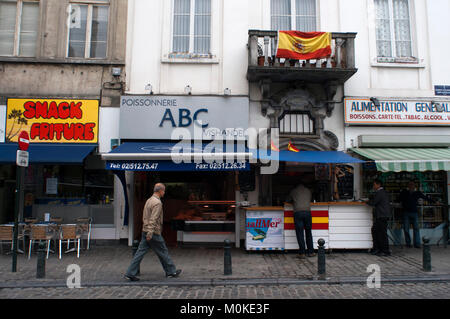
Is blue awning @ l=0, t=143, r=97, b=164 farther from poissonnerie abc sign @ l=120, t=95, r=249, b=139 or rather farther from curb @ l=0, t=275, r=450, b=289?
curb @ l=0, t=275, r=450, b=289

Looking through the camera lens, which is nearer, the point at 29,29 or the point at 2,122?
the point at 2,122

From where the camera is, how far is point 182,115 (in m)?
10.0

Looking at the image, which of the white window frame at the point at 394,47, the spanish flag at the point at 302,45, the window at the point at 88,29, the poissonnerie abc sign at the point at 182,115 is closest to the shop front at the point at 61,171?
the poissonnerie abc sign at the point at 182,115

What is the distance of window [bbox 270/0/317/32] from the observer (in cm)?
1084

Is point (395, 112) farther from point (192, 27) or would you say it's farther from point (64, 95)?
point (64, 95)

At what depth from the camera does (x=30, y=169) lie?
1029 cm

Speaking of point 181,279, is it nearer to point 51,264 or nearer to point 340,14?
point 51,264

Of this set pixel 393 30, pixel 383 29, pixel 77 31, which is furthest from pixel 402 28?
pixel 77 31

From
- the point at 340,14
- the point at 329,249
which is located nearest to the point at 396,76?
the point at 340,14

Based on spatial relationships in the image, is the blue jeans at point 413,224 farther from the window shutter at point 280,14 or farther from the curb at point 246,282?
the window shutter at point 280,14

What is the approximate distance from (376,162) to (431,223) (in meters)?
3.66

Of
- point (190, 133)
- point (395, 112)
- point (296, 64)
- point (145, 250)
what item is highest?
point (296, 64)

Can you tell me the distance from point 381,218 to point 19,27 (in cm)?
1236
